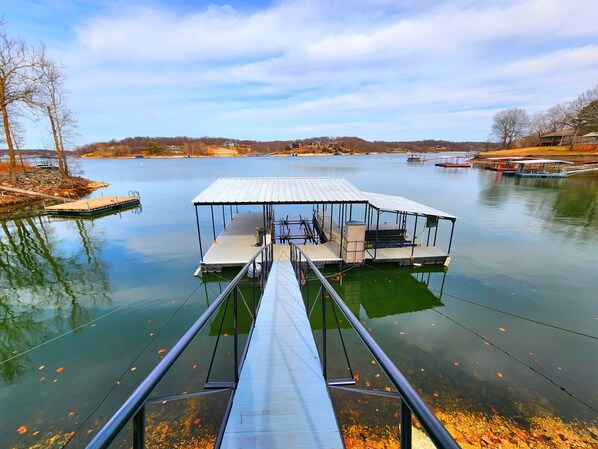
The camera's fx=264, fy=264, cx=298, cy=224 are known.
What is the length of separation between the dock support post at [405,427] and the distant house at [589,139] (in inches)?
3604

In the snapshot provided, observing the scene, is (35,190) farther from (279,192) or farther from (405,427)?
(405,427)

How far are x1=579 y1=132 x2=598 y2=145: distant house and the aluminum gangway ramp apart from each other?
90.6 metres

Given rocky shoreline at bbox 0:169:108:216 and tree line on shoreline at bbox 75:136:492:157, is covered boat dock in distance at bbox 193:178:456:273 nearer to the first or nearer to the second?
rocky shoreline at bbox 0:169:108:216

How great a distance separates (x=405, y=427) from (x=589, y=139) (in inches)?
3735

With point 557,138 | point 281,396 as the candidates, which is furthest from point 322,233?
point 557,138

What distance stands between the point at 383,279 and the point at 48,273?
14.4 metres

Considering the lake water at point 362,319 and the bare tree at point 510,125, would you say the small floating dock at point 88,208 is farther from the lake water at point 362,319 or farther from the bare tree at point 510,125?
the bare tree at point 510,125

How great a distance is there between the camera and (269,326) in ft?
14.0

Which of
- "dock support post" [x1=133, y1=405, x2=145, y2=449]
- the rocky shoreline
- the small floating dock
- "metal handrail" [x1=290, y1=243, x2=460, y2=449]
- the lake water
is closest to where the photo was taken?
"metal handrail" [x1=290, y1=243, x2=460, y2=449]

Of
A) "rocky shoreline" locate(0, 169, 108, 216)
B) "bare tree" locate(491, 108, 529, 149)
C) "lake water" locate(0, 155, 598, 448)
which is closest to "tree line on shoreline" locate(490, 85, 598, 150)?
"bare tree" locate(491, 108, 529, 149)

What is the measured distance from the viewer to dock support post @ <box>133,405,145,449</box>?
1233mm

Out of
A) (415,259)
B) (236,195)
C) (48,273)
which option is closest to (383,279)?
(415,259)

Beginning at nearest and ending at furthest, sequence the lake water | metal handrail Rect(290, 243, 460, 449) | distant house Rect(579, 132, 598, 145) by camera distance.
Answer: metal handrail Rect(290, 243, 460, 449) → the lake water → distant house Rect(579, 132, 598, 145)

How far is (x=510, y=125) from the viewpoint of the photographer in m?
90.5
